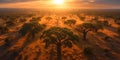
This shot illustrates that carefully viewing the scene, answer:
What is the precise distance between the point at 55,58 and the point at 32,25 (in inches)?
581

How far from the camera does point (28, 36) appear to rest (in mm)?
30750

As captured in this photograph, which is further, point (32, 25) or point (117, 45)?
point (32, 25)

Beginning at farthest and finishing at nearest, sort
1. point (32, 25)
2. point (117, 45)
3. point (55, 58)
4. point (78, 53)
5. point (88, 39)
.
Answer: point (32, 25) < point (88, 39) < point (117, 45) < point (78, 53) < point (55, 58)

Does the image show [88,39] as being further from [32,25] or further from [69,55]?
[32,25]

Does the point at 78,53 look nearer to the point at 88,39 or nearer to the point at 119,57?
the point at 119,57

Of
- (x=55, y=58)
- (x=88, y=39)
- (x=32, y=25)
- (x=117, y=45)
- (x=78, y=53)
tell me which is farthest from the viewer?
(x=32, y=25)

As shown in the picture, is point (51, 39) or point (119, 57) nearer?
point (119, 57)

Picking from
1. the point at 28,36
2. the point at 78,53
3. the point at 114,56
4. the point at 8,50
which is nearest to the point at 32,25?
the point at 28,36

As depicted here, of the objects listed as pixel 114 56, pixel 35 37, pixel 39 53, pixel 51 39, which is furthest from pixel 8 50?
pixel 114 56

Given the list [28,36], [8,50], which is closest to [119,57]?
[8,50]

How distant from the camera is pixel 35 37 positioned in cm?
3023

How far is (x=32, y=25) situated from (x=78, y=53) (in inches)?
568

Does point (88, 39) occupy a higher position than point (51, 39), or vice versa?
point (51, 39)

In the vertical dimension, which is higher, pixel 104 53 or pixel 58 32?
pixel 58 32
